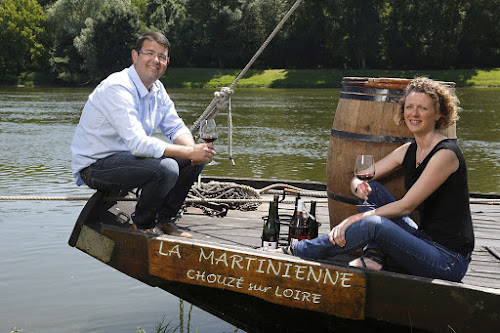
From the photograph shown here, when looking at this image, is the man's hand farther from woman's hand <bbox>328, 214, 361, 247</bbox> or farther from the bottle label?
woman's hand <bbox>328, 214, 361, 247</bbox>

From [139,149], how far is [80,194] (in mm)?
6896

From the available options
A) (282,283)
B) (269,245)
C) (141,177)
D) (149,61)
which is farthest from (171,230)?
(149,61)

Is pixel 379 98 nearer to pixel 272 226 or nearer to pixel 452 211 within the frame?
pixel 452 211

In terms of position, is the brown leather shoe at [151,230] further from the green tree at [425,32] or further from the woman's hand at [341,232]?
the green tree at [425,32]

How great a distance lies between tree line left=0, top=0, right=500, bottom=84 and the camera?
5644 centimetres

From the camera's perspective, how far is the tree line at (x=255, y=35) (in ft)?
185

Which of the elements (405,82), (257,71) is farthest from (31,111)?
(257,71)

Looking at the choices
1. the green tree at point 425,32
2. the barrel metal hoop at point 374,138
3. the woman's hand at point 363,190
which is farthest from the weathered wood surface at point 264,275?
the green tree at point 425,32

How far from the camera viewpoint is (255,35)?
6138cm

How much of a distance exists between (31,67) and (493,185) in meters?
53.2

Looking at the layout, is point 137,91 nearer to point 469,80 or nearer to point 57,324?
point 57,324

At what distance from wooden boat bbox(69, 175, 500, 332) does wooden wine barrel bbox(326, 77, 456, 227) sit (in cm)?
62

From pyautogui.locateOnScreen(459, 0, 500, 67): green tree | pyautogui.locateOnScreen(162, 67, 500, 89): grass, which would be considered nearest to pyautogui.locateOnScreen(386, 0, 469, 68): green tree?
pyautogui.locateOnScreen(459, 0, 500, 67): green tree

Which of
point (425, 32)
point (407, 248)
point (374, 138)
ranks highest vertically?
point (425, 32)
